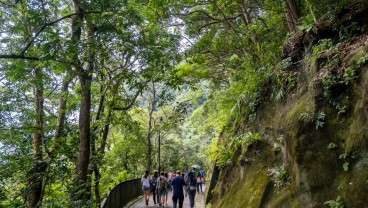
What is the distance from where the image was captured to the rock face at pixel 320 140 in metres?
5.18

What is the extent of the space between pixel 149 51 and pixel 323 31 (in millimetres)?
4417

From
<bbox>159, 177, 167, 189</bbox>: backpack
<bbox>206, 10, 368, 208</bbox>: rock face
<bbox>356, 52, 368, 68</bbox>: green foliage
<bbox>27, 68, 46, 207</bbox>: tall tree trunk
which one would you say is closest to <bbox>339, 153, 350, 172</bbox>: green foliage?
<bbox>206, 10, 368, 208</bbox>: rock face

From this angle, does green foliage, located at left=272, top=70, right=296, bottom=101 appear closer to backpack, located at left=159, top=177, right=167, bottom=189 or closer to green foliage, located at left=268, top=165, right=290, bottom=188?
green foliage, located at left=268, top=165, right=290, bottom=188

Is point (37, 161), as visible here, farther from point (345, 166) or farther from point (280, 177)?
point (345, 166)

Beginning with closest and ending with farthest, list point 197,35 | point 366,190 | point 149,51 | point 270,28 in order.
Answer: point 366,190, point 149,51, point 270,28, point 197,35

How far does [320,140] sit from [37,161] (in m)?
6.91

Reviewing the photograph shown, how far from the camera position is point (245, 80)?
9828 mm

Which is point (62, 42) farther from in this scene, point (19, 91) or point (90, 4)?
point (19, 91)

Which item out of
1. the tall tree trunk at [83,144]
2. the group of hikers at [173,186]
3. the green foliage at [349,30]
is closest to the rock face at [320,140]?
the green foliage at [349,30]

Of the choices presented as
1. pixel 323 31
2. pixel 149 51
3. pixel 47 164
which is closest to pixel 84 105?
pixel 47 164

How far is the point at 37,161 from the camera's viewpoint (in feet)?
26.0

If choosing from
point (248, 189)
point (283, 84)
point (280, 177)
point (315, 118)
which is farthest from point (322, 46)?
point (248, 189)

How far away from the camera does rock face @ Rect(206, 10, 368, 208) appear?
17.0 ft

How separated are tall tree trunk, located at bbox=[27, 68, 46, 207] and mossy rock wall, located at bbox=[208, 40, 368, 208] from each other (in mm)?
5348
